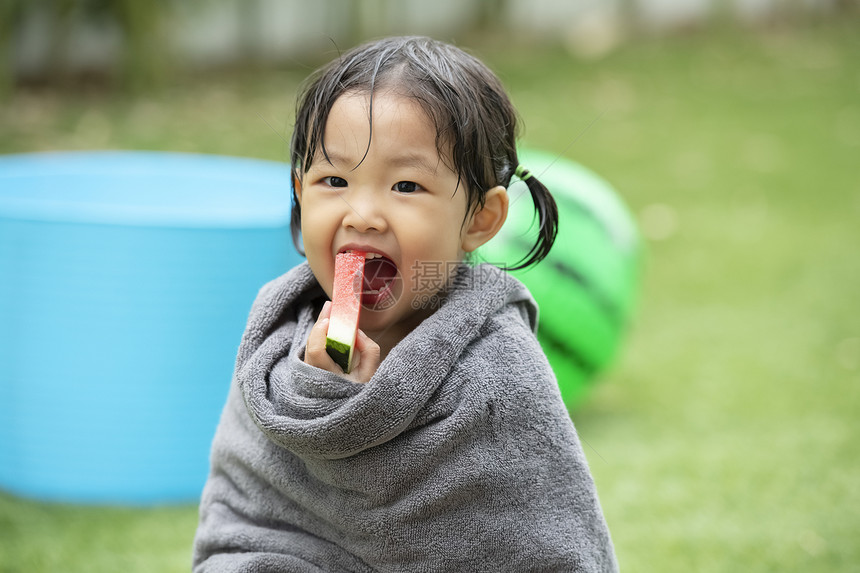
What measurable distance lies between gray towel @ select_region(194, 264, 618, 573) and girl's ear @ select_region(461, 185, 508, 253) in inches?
3.2

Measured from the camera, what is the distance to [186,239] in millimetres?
2945

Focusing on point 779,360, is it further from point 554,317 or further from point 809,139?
point 809,139

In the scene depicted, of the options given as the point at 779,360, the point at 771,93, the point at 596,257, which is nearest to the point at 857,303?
the point at 779,360

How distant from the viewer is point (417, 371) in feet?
5.39

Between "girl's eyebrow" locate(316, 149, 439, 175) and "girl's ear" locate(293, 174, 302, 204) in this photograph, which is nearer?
"girl's eyebrow" locate(316, 149, 439, 175)

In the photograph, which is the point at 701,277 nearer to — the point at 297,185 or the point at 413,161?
the point at 297,185

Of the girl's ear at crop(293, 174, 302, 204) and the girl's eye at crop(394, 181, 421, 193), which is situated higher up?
the girl's ear at crop(293, 174, 302, 204)

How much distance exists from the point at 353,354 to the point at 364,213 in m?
0.23

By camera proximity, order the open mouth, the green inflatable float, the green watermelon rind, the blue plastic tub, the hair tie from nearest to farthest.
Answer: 1. the green watermelon rind
2. the open mouth
3. the hair tie
4. the blue plastic tub
5. the green inflatable float

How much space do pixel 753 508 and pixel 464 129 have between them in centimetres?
204

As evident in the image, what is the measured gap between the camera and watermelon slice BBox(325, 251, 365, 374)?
1.60 m

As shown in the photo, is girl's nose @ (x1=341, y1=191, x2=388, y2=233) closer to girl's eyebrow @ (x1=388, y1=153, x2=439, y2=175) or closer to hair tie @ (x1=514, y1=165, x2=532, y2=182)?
girl's eyebrow @ (x1=388, y1=153, x2=439, y2=175)

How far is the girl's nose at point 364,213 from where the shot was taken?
1.63 meters

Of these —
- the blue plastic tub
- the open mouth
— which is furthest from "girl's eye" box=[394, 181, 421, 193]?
the blue plastic tub
